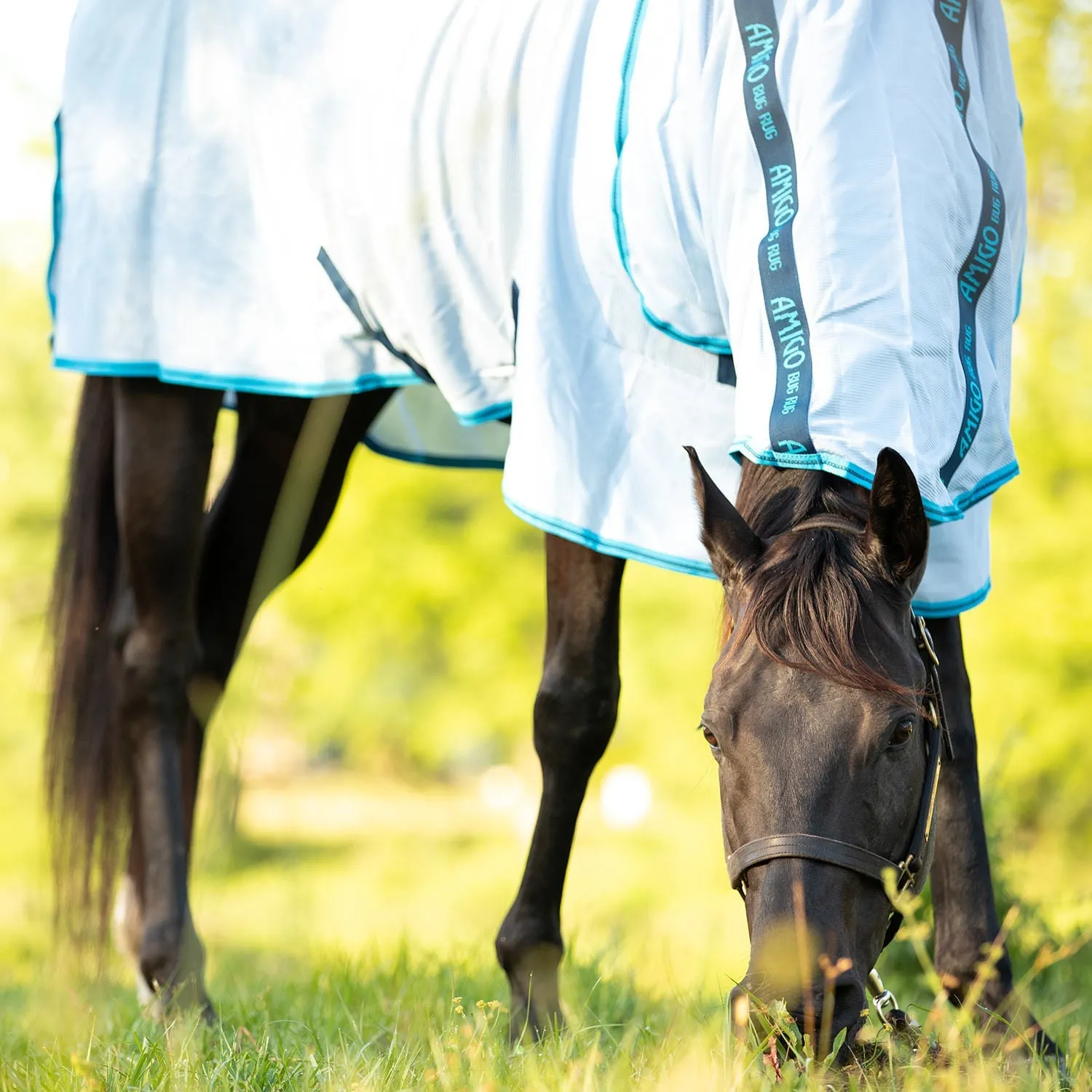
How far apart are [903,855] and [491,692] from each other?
14.5 m

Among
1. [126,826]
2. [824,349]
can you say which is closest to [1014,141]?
[824,349]

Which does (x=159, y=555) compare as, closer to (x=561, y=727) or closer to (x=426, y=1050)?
(x=561, y=727)

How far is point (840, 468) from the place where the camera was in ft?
6.90

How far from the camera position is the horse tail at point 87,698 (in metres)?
3.76

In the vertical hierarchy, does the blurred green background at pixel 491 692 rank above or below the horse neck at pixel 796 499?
below

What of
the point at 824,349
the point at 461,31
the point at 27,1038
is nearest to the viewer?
the point at 824,349

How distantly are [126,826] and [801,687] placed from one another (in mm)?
2570

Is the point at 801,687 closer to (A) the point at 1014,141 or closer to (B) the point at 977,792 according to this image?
(B) the point at 977,792

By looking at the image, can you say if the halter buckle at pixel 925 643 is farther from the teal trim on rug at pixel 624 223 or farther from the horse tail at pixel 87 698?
the horse tail at pixel 87 698

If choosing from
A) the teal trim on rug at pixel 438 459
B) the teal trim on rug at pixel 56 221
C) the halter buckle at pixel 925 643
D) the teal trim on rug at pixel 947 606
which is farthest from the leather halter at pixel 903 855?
the teal trim on rug at pixel 56 221

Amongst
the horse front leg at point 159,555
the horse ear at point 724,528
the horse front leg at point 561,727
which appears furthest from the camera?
the horse front leg at point 159,555

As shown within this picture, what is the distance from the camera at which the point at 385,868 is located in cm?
1589

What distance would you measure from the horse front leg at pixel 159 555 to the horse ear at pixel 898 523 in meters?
2.11

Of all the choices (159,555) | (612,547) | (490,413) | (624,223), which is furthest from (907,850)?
(159,555)
